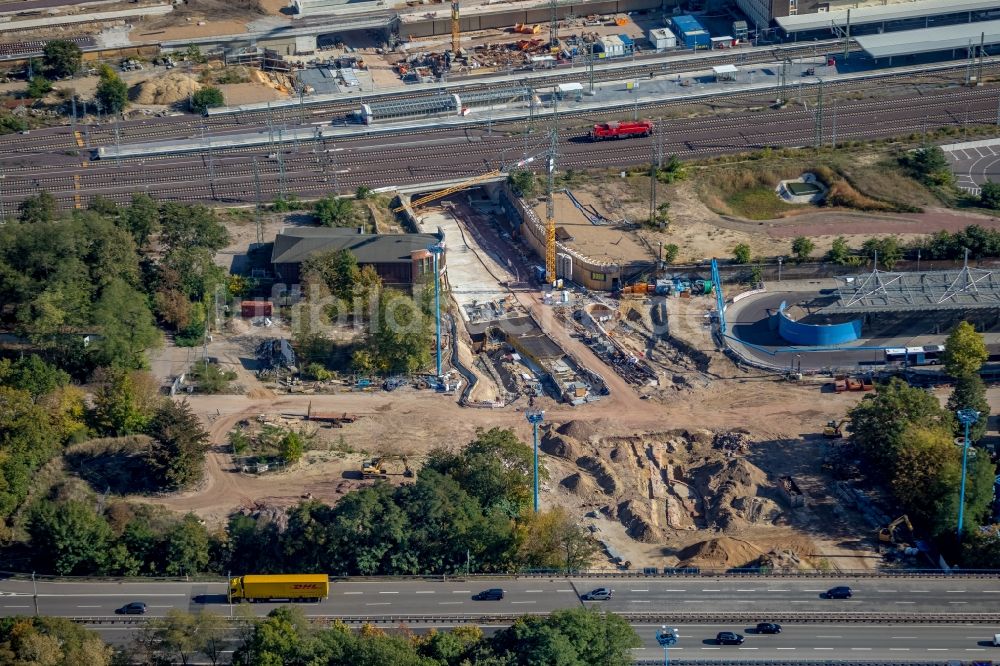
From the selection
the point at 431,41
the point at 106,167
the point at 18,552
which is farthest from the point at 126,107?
the point at 18,552

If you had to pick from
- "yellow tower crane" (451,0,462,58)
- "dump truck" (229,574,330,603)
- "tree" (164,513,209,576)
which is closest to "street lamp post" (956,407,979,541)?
"dump truck" (229,574,330,603)

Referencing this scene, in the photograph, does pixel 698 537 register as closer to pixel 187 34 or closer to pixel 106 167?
pixel 106 167

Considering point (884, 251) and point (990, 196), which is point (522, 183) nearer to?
point (884, 251)

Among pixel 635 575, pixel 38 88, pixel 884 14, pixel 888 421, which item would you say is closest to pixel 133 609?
pixel 635 575

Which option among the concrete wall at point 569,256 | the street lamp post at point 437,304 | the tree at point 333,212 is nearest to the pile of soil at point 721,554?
the street lamp post at point 437,304

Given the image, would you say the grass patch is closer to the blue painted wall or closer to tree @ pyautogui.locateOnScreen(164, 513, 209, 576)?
the blue painted wall

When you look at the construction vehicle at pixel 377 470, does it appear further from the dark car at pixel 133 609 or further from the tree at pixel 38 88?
the tree at pixel 38 88
